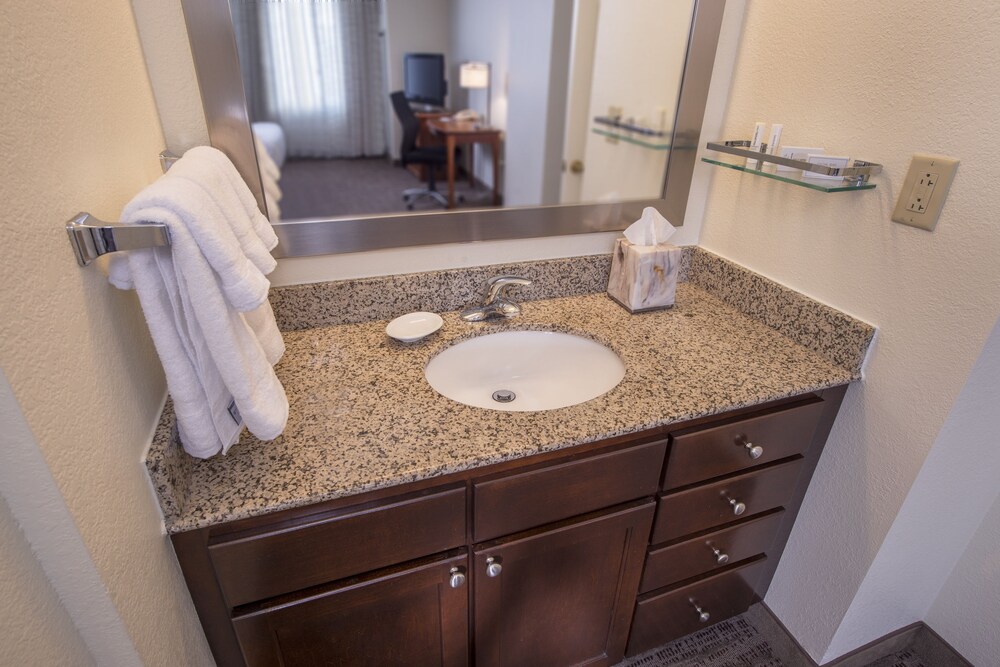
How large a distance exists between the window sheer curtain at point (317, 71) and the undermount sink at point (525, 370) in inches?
25.6

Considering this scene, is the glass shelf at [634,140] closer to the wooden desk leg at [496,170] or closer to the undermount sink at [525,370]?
the wooden desk leg at [496,170]

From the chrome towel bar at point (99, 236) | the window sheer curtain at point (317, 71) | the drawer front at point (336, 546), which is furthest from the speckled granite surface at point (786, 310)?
the chrome towel bar at point (99, 236)

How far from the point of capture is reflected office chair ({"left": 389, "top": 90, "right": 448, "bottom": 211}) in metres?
1.32

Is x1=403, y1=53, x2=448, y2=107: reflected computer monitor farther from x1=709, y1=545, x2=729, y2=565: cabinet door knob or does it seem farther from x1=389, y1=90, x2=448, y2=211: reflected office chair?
x1=709, y1=545, x2=729, y2=565: cabinet door knob

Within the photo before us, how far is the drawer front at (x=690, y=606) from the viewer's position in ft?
4.01

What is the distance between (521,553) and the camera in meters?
0.97

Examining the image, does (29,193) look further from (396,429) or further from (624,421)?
(624,421)

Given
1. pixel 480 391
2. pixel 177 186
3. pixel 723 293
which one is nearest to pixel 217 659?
pixel 480 391

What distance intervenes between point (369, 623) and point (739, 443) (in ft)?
2.53

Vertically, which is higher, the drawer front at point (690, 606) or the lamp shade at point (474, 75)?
the lamp shade at point (474, 75)

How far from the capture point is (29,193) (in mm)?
495

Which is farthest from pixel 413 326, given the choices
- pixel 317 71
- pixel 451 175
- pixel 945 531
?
pixel 945 531

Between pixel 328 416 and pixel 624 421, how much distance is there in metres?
0.50

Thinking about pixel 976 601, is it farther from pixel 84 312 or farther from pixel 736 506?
pixel 84 312
